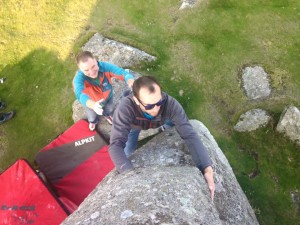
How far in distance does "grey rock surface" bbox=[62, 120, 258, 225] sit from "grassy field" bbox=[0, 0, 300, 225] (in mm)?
2448

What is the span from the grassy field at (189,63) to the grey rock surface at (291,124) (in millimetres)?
223

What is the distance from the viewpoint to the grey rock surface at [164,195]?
5195mm

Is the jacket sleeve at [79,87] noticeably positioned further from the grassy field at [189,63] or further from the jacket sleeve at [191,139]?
the grassy field at [189,63]

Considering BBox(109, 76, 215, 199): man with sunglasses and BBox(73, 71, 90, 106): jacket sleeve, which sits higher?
BBox(73, 71, 90, 106): jacket sleeve

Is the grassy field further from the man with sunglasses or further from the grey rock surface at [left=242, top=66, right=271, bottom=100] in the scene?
the man with sunglasses

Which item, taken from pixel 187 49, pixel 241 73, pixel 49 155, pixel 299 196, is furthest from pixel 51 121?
pixel 299 196

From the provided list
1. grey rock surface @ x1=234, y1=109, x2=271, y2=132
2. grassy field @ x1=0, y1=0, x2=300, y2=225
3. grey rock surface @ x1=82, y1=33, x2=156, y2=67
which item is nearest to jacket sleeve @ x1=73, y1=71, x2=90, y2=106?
grassy field @ x1=0, y1=0, x2=300, y2=225

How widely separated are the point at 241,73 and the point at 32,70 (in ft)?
25.0

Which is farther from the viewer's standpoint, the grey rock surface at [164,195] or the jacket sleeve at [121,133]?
the jacket sleeve at [121,133]

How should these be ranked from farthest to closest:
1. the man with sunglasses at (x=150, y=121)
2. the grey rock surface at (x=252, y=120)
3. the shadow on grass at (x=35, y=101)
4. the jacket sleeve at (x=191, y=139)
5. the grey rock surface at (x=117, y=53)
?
1. the grey rock surface at (x=117, y=53)
2. the shadow on grass at (x=35, y=101)
3. the grey rock surface at (x=252, y=120)
4. the jacket sleeve at (x=191, y=139)
5. the man with sunglasses at (x=150, y=121)

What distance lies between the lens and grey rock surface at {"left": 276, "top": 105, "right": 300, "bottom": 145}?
381 inches

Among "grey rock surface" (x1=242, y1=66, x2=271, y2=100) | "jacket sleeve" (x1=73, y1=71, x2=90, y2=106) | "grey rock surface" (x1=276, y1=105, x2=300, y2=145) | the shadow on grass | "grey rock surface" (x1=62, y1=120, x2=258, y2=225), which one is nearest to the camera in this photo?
"grey rock surface" (x1=62, y1=120, x2=258, y2=225)

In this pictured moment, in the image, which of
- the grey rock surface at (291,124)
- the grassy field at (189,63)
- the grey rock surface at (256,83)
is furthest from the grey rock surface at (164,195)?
the grey rock surface at (256,83)

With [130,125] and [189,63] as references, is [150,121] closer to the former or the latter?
[130,125]
